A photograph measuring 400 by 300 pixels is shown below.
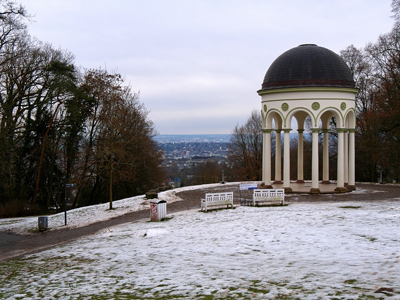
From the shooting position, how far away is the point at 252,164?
4500 centimetres

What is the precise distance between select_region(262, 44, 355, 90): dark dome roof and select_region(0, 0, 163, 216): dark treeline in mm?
11372

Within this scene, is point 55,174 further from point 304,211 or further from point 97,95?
point 304,211

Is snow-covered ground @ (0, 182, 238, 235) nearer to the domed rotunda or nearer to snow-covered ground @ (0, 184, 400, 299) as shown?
snow-covered ground @ (0, 184, 400, 299)

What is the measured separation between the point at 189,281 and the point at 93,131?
2981 centimetres

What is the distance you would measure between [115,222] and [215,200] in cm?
471

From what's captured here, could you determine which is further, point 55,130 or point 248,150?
point 248,150

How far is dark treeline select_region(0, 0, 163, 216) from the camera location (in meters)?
29.7

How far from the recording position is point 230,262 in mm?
9711

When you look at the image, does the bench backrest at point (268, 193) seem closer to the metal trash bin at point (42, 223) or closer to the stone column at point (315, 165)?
the stone column at point (315, 165)

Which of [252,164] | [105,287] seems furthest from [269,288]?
[252,164]

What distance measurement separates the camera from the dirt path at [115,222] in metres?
15.4

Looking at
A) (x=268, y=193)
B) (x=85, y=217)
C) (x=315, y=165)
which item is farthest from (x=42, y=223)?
(x=315, y=165)

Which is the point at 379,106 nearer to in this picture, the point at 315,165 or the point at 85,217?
the point at 315,165

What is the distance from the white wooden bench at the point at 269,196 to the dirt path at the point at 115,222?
1534 millimetres
